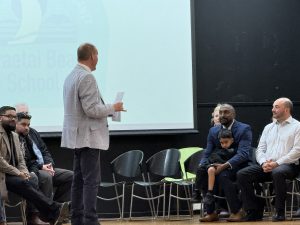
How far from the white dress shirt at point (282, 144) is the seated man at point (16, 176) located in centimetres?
235

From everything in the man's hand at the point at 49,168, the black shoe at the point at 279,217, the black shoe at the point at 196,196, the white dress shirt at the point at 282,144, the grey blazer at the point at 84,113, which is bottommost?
the black shoe at the point at 279,217

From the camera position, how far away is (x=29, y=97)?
8477mm

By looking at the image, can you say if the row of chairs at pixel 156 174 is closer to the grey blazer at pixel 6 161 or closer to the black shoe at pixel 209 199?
the black shoe at pixel 209 199

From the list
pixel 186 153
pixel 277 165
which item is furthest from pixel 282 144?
pixel 186 153

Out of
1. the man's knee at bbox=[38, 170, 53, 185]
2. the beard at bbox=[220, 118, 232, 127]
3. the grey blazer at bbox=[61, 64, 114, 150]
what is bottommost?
the man's knee at bbox=[38, 170, 53, 185]

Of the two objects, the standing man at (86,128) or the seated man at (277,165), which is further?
the seated man at (277,165)

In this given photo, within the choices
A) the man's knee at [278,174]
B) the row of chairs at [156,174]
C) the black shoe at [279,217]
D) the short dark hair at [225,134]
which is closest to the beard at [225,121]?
the short dark hair at [225,134]

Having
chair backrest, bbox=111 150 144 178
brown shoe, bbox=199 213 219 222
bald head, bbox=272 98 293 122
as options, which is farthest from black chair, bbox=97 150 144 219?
bald head, bbox=272 98 293 122

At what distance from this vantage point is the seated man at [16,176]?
6488 mm

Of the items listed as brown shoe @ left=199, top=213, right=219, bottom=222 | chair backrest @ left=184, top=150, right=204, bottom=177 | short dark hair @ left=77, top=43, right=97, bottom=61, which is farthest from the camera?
chair backrest @ left=184, top=150, right=204, bottom=177

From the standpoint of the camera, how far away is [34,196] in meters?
6.51

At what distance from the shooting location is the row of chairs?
7907 mm

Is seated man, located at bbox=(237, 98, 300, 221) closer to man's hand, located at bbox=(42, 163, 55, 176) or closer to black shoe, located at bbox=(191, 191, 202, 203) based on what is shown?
black shoe, located at bbox=(191, 191, 202, 203)

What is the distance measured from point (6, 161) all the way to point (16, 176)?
18 centimetres
